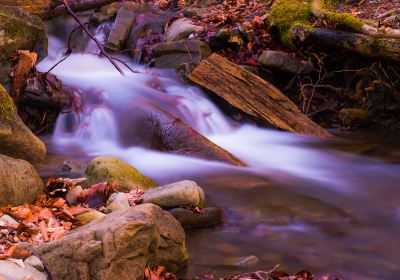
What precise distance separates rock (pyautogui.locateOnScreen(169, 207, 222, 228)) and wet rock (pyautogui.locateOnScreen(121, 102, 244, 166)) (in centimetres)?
176

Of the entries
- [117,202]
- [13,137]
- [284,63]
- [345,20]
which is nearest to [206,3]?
[284,63]

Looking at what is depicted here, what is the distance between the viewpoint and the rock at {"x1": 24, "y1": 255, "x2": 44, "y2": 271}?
301cm

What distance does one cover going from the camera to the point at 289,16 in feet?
29.2

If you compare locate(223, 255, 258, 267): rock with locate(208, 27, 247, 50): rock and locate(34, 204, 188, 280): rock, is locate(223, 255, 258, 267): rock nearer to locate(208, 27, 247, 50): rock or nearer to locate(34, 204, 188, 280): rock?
locate(34, 204, 188, 280): rock

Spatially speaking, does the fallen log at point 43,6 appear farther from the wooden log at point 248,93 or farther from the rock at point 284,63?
the rock at point 284,63

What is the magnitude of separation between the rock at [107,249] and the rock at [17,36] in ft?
14.5

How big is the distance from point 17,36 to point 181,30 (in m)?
3.75

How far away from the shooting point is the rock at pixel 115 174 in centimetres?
477

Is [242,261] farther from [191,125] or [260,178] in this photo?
[191,125]

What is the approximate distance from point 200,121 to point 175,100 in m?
0.56

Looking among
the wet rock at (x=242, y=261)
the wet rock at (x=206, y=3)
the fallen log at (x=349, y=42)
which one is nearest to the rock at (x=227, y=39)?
the fallen log at (x=349, y=42)

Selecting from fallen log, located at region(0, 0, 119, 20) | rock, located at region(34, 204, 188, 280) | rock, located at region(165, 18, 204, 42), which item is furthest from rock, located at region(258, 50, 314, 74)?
rock, located at region(34, 204, 188, 280)

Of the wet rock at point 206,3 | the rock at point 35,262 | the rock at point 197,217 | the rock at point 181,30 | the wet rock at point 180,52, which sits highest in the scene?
the wet rock at point 206,3

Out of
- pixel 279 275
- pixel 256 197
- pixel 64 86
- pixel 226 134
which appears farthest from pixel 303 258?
pixel 64 86
